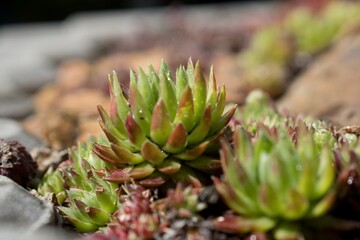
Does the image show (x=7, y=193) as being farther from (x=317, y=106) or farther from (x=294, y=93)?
(x=294, y=93)

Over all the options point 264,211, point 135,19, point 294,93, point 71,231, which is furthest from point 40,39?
point 264,211

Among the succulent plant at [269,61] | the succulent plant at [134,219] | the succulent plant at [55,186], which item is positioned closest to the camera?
the succulent plant at [134,219]

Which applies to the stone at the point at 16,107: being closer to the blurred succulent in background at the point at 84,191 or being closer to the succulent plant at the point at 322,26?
the blurred succulent in background at the point at 84,191

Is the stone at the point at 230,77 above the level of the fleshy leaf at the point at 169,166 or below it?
below

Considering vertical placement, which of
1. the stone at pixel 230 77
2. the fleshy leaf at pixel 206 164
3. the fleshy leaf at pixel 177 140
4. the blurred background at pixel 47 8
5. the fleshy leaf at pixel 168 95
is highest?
the fleshy leaf at pixel 168 95

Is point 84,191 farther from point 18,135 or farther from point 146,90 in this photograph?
point 18,135

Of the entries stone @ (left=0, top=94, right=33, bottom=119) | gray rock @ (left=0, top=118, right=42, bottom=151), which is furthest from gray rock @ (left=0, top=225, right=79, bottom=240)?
stone @ (left=0, top=94, right=33, bottom=119)

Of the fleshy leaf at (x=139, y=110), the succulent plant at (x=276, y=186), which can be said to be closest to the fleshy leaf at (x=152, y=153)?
the fleshy leaf at (x=139, y=110)

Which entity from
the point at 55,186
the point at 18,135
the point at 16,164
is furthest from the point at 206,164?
the point at 18,135

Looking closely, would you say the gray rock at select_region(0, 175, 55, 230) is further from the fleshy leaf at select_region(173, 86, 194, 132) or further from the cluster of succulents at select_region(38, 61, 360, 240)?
→ the fleshy leaf at select_region(173, 86, 194, 132)
